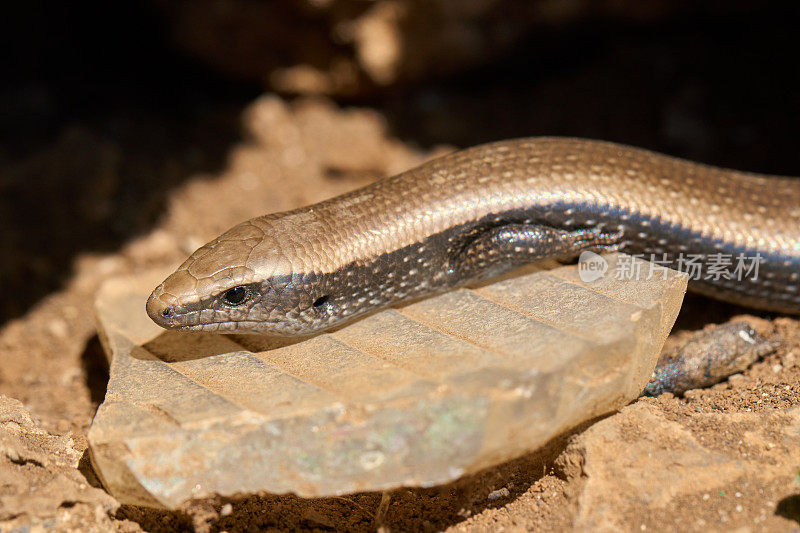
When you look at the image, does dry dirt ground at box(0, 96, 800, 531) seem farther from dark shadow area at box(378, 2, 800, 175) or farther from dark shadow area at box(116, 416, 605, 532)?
dark shadow area at box(378, 2, 800, 175)

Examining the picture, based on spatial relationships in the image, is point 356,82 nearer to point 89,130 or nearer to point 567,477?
point 89,130

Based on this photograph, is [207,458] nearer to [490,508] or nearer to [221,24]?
[490,508]

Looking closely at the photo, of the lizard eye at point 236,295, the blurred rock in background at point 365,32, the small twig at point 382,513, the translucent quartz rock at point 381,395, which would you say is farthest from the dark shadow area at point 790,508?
the blurred rock in background at point 365,32

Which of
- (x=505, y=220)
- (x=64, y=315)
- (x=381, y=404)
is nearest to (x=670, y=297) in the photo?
(x=505, y=220)

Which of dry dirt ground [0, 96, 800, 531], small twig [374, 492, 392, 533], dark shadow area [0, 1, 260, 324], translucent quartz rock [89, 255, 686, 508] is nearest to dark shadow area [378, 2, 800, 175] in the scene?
dark shadow area [0, 1, 260, 324]

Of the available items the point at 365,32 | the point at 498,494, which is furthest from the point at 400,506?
the point at 365,32

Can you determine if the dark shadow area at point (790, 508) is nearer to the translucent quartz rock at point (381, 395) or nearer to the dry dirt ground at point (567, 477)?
the dry dirt ground at point (567, 477)
